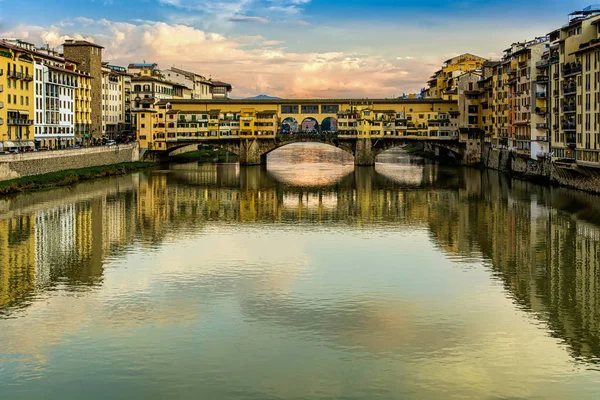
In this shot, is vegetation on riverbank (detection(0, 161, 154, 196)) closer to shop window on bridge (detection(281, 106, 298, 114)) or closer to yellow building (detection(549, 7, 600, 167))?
shop window on bridge (detection(281, 106, 298, 114))

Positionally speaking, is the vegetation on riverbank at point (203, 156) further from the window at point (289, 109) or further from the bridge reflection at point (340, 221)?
the bridge reflection at point (340, 221)

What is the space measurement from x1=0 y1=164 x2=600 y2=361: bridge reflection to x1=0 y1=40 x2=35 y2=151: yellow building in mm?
6530

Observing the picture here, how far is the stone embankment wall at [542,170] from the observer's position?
42156mm

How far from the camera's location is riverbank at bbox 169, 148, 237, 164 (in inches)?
3114

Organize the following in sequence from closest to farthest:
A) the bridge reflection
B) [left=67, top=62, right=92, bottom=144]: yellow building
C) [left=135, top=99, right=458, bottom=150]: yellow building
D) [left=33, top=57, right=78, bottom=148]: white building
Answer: the bridge reflection, [left=33, top=57, right=78, bottom=148]: white building, [left=67, top=62, right=92, bottom=144]: yellow building, [left=135, top=99, right=458, bottom=150]: yellow building

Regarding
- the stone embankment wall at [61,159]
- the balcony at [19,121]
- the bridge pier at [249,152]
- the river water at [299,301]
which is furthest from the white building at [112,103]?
the river water at [299,301]

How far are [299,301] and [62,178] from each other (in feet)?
105

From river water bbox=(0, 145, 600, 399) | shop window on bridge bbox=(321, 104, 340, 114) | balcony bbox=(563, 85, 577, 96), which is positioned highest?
shop window on bridge bbox=(321, 104, 340, 114)

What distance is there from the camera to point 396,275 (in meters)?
24.5

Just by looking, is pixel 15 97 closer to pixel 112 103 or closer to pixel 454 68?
pixel 112 103

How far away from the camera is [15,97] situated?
176ft

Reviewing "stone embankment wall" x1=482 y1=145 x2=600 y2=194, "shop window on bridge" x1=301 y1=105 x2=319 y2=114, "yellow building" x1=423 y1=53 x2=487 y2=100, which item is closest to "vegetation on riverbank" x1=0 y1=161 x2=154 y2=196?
"shop window on bridge" x1=301 y1=105 x2=319 y2=114

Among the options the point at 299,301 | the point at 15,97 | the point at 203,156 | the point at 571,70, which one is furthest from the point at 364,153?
the point at 299,301

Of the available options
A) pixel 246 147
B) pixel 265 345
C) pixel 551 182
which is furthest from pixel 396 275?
pixel 246 147
